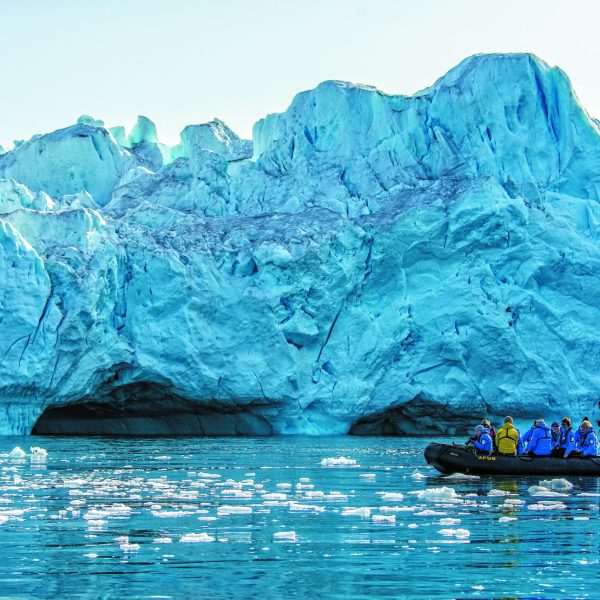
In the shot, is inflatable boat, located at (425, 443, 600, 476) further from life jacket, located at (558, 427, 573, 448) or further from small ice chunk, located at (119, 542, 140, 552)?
small ice chunk, located at (119, 542, 140, 552)

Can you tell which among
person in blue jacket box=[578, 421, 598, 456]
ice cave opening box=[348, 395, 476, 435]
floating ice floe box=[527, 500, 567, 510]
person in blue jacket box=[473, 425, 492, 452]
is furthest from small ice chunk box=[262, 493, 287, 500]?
ice cave opening box=[348, 395, 476, 435]

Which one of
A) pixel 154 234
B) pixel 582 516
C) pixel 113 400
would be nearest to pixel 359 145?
pixel 154 234

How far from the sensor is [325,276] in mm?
30766

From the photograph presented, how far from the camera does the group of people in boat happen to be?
688 inches

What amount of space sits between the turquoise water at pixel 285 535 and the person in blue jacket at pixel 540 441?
2.59 feet

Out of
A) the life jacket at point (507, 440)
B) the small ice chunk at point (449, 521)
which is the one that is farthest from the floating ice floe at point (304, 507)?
the life jacket at point (507, 440)

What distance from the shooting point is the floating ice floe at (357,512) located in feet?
37.4

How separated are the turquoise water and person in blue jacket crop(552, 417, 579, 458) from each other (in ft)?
2.42

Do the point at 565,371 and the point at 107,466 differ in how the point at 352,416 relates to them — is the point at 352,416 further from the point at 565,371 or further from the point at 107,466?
the point at 107,466

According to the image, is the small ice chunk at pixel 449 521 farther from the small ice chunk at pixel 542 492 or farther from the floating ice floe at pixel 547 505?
the small ice chunk at pixel 542 492

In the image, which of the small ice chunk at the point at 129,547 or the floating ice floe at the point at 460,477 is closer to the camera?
the small ice chunk at the point at 129,547

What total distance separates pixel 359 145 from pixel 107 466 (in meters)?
19.0

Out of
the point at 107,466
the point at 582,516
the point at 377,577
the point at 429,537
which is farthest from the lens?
the point at 107,466

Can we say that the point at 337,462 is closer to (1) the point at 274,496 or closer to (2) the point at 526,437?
(2) the point at 526,437
